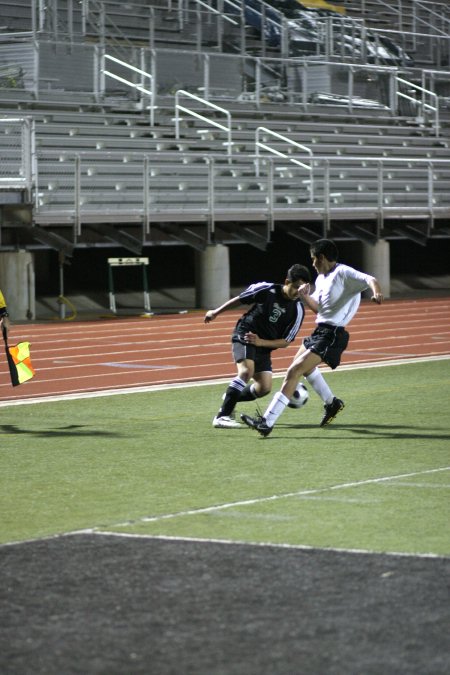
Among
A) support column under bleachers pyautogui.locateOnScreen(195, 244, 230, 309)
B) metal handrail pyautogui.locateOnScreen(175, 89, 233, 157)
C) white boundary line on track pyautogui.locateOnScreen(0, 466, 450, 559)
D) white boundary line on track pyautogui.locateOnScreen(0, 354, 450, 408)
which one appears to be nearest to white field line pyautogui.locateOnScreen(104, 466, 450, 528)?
white boundary line on track pyautogui.locateOnScreen(0, 466, 450, 559)

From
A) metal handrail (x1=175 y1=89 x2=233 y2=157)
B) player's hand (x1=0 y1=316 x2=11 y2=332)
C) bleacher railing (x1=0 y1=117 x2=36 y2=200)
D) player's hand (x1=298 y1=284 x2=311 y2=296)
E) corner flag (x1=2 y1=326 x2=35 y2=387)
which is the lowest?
corner flag (x1=2 y1=326 x2=35 y2=387)

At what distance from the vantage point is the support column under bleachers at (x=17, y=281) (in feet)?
79.6

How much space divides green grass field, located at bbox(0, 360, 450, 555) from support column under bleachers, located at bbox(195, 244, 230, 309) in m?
12.2

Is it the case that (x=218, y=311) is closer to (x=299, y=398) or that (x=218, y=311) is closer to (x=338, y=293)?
(x=338, y=293)

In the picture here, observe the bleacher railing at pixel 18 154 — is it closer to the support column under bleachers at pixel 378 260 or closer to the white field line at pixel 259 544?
the support column under bleachers at pixel 378 260

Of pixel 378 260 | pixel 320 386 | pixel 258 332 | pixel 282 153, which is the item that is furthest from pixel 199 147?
pixel 320 386

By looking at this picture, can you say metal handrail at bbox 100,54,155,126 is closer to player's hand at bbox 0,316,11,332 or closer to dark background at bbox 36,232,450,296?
dark background at bbox 36,232,450,296

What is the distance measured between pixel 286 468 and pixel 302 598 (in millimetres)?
3859

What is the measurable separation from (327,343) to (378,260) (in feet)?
60.4

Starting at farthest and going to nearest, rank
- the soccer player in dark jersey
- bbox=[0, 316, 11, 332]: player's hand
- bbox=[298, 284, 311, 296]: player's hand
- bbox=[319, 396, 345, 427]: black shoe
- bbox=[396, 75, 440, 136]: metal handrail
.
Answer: bbox=[396, 75, 440, 136]: metal handrail → bbox=[0, 316, 11, 332]: player's hand → bbox=[319, 396, 345, 427]: black shoe → the soccer player in dark jersey → bbox=[298, 284, 311, 296]: player's hand

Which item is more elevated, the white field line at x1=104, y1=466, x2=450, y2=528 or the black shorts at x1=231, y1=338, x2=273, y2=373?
the black shorts at x1=231, y1=338, x2=273, y2=373

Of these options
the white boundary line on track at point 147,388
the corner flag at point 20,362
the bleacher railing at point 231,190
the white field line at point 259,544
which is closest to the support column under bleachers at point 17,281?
the bleacher railing at point 231,190

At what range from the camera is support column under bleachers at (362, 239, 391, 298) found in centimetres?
3030

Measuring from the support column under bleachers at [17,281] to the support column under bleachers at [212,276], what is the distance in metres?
3.98
